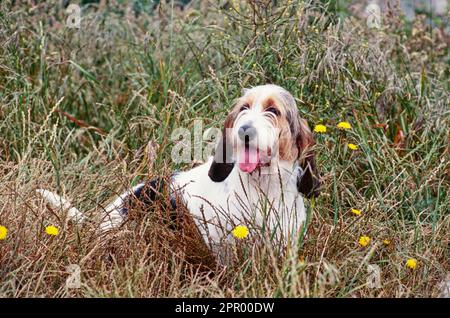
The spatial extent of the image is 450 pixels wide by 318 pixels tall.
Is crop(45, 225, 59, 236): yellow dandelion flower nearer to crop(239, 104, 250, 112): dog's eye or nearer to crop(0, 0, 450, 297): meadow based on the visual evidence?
crop(0, 0, 450, 297): meadow

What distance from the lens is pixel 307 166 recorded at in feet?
13.4

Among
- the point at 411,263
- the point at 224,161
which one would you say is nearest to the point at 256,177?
the point at 224,161

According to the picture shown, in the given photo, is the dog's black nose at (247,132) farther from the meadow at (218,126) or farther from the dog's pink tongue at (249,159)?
the meadow at (218,126)

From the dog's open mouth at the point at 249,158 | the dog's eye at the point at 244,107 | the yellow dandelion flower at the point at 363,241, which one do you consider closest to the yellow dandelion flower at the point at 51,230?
the dog's open mouth at the point at 249,158

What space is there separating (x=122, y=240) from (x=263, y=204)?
2.23 feet

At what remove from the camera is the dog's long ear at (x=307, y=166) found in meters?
4.09

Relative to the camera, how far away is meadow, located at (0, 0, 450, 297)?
3848mm

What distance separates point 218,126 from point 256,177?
37.1 inches

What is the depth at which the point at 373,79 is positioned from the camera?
5.33 meters

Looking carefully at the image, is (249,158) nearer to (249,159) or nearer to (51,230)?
(249,159)

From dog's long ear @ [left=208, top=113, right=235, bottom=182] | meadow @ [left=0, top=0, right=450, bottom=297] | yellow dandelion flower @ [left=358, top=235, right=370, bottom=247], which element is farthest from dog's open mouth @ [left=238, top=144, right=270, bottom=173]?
yellow dandelion flower @ [left=358, top=235, right=370, bottom=247]

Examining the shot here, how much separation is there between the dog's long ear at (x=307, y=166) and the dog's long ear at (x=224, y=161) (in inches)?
12.7
